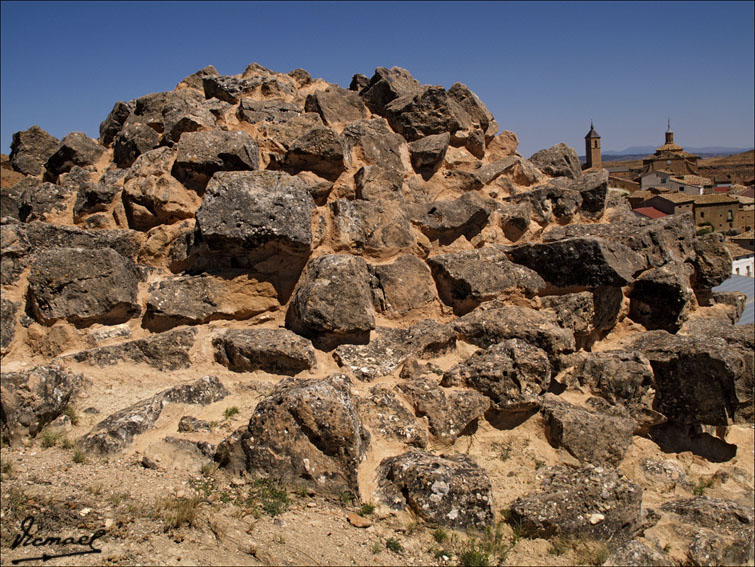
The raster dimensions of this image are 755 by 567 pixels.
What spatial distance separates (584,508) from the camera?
183 inches

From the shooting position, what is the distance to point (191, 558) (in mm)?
3510

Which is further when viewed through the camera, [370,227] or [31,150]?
[31,150]

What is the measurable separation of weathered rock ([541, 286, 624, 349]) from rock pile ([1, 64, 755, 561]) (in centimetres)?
3

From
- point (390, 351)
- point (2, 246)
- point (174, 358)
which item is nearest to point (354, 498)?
point (390, 351)

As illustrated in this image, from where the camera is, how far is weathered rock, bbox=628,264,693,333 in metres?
7.66

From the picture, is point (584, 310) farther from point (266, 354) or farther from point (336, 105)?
point (336, 105)

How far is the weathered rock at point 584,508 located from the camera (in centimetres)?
454

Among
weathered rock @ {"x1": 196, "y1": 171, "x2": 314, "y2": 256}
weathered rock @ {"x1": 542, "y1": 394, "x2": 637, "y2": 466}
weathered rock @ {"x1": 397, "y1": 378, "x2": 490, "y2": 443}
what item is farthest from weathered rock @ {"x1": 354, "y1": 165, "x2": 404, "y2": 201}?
weathered rock @ {"x1": 542, "y1": 394, "x2": 637, "y2": 466}

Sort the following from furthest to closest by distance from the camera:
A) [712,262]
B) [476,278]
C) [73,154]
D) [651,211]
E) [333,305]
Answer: [651,211] → [712,262] → [73,154] → [476,278] → [333,305]

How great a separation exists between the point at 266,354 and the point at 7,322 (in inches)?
104

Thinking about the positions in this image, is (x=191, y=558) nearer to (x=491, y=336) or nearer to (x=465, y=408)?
(x=465, y=408)

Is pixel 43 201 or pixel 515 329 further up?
A: pixel 43 201

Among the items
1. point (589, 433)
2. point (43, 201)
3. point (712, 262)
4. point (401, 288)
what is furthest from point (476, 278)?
point (43, 201)

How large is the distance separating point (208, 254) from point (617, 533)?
16.4 feet
